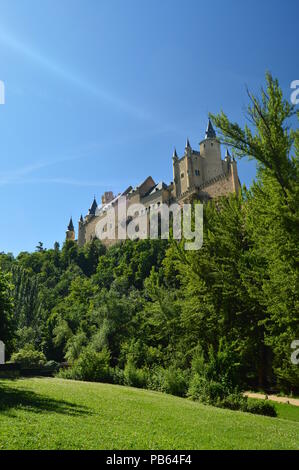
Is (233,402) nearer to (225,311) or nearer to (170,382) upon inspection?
(170,382)

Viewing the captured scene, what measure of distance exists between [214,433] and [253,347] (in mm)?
Result: 12406

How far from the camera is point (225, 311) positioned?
20.3 meters

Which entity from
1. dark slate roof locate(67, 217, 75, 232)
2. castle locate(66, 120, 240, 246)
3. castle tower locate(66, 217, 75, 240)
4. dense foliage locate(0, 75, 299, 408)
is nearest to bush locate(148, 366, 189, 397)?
dense foliage locate(0, 75, 299, 408)

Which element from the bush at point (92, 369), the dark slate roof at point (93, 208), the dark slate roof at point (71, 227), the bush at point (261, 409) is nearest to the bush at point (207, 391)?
the bush at point (261, 409)

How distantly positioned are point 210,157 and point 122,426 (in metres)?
62.0

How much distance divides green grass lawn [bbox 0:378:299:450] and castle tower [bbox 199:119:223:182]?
5635 centimetres

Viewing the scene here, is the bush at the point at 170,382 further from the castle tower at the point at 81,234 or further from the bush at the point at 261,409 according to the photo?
the castle tower at the point at 81,234

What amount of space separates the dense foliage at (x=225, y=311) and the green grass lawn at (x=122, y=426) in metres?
3.96

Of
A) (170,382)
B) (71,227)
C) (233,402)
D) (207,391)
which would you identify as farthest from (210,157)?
(233,402)

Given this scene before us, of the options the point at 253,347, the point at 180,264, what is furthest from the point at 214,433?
the point at 180,264

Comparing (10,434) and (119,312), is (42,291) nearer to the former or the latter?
(119,312)

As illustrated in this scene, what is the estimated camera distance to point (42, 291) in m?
58.1

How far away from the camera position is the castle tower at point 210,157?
211 feet

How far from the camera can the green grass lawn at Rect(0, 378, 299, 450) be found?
6273mm
